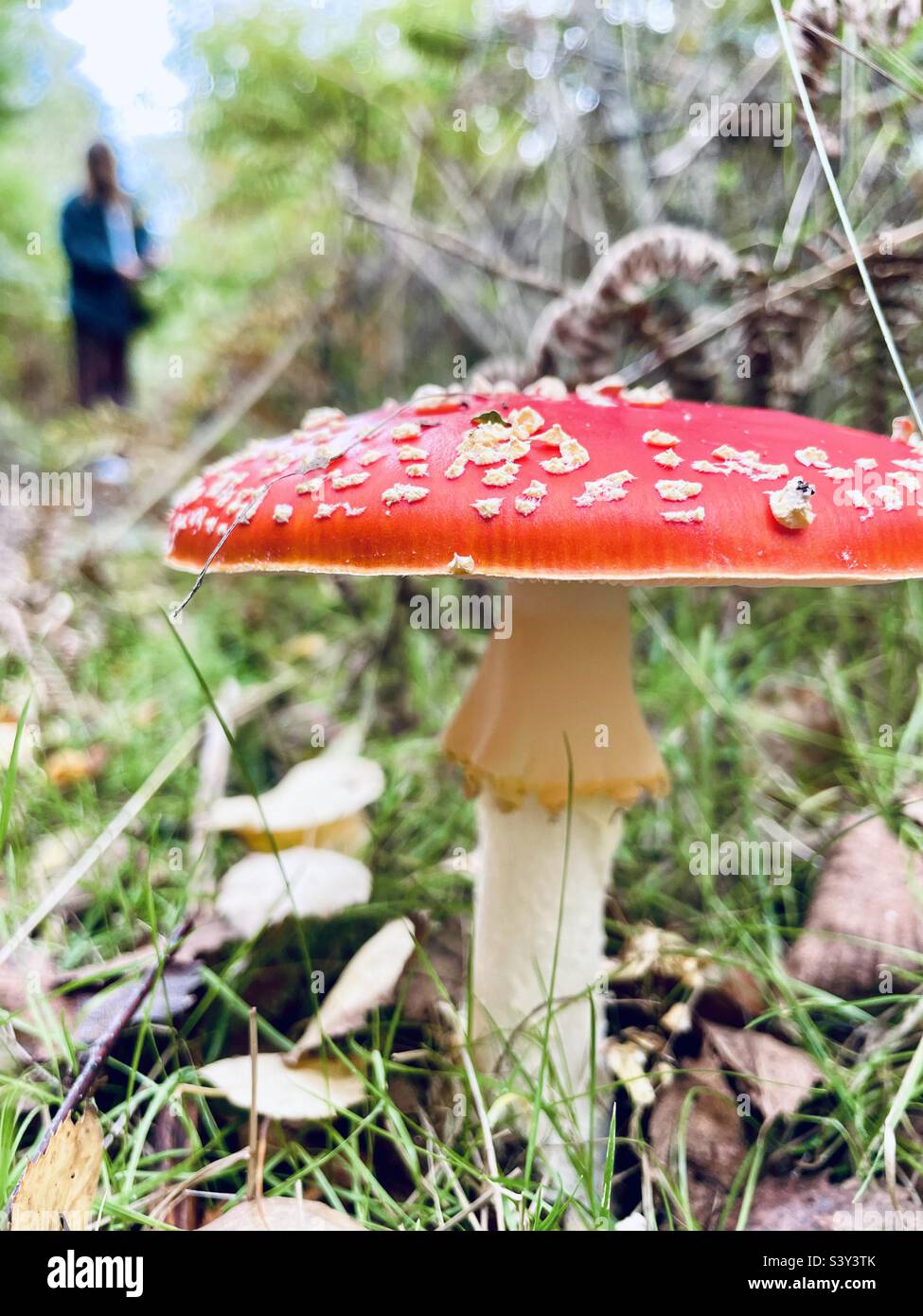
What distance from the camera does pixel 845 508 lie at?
1.19 meters

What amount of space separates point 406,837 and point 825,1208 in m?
1.37

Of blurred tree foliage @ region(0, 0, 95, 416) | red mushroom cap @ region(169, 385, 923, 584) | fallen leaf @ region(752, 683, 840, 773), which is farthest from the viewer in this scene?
blurred tree foliage @ region(0, 0, 95, 416)

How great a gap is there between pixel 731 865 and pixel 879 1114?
75 centimetres

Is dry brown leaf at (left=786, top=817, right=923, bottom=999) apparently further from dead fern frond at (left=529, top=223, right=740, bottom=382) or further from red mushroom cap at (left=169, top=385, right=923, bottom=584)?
dead fern frond at (left=529, top=223, right=740, bottom=382)

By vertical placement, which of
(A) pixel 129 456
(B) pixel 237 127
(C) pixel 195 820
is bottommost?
A: (C) pixel 195 820

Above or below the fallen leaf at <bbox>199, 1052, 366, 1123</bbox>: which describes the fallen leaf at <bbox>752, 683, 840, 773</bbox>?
above

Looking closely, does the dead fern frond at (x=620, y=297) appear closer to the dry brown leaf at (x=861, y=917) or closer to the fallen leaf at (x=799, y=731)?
the fallen leaf at (x=799, y=731)

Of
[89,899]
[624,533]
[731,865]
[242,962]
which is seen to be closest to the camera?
[624,533]

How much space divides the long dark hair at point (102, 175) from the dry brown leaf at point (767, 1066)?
5112mm

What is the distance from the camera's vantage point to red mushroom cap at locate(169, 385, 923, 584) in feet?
3.71

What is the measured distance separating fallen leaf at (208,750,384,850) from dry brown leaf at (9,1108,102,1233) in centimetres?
77

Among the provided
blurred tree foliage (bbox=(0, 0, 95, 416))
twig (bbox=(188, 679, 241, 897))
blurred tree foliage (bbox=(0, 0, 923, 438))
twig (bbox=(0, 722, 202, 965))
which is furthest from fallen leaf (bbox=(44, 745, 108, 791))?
blurred tree foliage (bbox=(0, 0, 95, 416))

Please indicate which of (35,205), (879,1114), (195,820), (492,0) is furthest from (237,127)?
(35,205)

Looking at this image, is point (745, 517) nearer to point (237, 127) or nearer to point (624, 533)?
point (624, 533)
